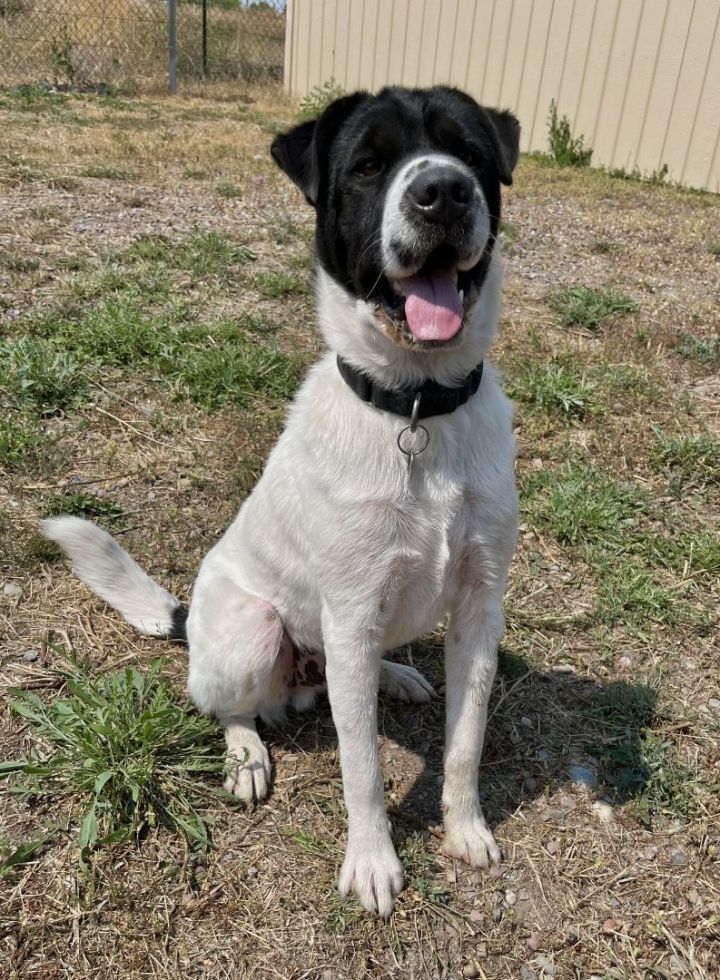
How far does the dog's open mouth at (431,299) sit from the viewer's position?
1.82 metres

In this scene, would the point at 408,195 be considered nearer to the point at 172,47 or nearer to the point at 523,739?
the point at 523,739

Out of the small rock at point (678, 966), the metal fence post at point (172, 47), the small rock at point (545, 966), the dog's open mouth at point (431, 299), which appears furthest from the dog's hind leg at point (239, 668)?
the metal fence post at point (172, 47)

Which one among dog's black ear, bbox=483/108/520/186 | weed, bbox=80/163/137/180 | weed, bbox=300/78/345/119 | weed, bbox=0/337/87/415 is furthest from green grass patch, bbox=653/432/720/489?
weed, bbox=300/78/345/119

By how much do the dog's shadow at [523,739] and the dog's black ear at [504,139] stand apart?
5.19 ft

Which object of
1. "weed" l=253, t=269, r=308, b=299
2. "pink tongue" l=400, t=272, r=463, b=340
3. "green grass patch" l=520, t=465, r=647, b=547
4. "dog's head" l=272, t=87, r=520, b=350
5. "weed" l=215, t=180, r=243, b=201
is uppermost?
"dog's head" l=272, t=87, r=520, b=350

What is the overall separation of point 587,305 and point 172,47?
9.86m

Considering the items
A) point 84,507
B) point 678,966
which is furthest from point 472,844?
point 84,507

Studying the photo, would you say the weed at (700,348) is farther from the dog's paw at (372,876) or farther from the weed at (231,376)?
the dog's paw at (372,876)

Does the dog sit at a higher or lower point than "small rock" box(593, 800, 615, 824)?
higher

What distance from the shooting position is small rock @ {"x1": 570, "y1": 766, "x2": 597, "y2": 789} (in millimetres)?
2336

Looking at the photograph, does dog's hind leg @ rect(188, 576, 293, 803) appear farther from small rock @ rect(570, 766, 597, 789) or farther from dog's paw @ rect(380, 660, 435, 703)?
small rock @ rect(570, 766, 597, 789)

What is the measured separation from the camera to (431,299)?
1.87 m

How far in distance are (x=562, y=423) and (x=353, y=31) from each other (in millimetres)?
9679

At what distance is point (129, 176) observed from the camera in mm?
6848
